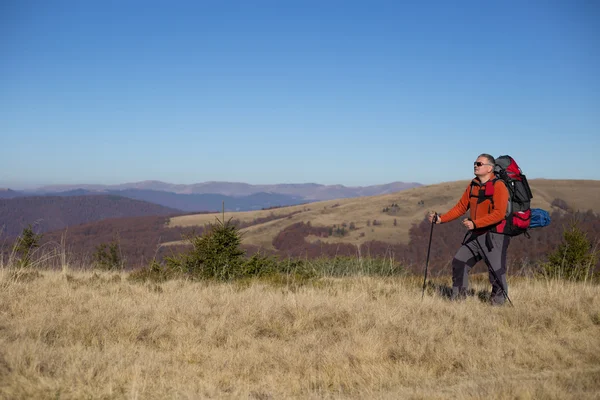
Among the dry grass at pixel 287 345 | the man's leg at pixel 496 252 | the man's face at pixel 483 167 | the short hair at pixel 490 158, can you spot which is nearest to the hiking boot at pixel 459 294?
the dry grass at pixel 287 345

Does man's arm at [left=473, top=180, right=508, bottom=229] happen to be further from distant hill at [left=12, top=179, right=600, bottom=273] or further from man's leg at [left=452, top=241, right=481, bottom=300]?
distant hill at [left=12, top=179, right=600, bottom=273]

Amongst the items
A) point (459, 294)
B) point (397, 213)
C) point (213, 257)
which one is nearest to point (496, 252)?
point (459, 294)

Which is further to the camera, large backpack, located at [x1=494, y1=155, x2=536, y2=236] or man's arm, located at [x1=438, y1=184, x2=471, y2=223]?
man's arm, located at [x1=438, y1=184, x2=471, y2=223]

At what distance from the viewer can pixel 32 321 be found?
5.45 metres

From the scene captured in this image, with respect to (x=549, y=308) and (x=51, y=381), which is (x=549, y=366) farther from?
(x=51, y=381)

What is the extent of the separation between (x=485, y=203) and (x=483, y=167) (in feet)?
1.74

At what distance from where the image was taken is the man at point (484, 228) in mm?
6461

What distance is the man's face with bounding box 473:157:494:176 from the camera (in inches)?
264

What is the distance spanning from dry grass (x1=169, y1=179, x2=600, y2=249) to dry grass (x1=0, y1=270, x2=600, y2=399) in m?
82.9

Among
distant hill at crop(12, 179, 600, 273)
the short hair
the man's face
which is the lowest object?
distant hill at crop(12, 179, 600, 273)

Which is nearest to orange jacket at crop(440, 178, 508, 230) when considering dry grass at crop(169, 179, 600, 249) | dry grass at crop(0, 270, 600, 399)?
dry grass at crop(0, 270, 600, 399)

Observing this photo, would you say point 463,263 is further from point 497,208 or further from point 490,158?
point 490,158

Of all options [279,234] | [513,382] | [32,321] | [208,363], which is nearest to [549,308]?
[513,382]

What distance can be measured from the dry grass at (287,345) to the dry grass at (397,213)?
82.9m
